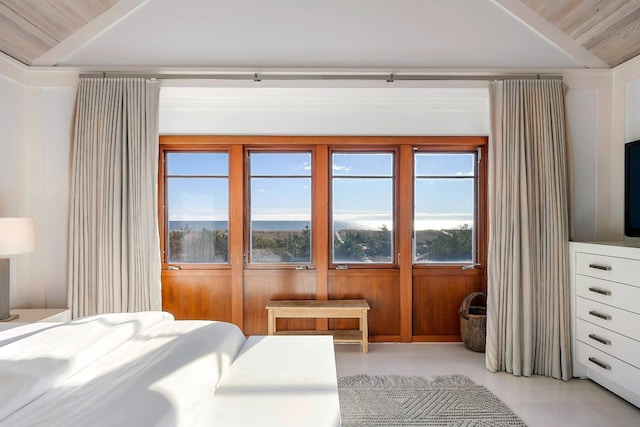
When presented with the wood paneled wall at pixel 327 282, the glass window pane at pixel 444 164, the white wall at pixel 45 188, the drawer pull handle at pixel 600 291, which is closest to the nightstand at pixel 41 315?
the white wall at pixel 45 188

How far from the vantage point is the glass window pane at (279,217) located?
4.03 metres

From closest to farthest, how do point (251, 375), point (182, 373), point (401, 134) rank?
point (182, 373), point (251, 375), point (401, 134)

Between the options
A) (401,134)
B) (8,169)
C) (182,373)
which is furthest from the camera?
(401,134)

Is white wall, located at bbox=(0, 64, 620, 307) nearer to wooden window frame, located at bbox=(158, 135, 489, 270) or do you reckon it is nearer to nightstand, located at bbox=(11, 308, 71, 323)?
nightstand, located at bbox=(11, 308, 71, 323)

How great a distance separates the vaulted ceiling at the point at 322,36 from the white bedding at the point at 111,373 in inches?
89.8

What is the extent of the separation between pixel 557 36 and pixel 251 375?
3423 mm

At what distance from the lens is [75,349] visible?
1.56 metres

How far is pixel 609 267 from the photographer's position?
271 cm

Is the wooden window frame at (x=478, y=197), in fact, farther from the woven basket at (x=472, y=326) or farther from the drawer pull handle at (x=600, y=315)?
the drawer pull handle at (x=600, y=315)

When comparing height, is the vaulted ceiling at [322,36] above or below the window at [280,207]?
above

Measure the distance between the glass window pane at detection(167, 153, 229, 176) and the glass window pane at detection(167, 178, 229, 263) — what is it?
7 centimetres

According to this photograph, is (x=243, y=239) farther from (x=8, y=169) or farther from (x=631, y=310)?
(x=631, y=310)

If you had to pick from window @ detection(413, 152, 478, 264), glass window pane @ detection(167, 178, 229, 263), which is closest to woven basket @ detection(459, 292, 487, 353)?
window @ detection(413, 152, 478, 264)

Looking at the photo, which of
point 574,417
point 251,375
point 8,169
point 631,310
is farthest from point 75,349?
point 631,310
